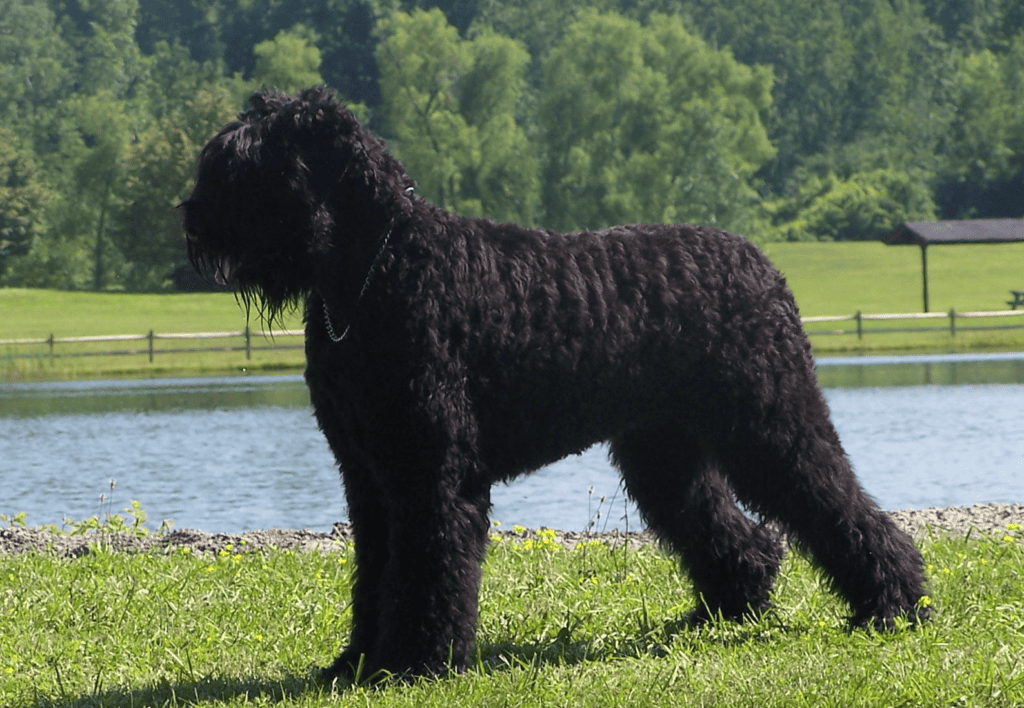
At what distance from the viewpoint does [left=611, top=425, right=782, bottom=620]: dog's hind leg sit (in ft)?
16.4

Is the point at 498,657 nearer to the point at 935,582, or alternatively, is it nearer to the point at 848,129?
the point at 935,582

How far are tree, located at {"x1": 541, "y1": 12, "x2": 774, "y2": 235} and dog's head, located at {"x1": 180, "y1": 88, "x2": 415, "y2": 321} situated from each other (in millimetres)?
49443

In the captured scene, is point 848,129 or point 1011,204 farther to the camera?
point 848,129

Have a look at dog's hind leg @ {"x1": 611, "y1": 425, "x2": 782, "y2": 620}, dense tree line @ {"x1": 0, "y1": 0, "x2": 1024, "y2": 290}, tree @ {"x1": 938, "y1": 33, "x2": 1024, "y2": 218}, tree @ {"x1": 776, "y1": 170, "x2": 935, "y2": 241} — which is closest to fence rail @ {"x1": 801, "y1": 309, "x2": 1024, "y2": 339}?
dense tree line @ {"x1": 0, "y1": 0, "x2": 1024, "y2": 290}

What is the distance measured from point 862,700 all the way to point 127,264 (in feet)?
197

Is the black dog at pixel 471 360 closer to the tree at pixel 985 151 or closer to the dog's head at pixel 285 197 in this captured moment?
the dog's head at pixel 285 197

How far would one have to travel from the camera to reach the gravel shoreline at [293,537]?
7574mm

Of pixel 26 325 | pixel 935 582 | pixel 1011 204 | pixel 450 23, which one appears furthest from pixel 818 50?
pixel 935 582

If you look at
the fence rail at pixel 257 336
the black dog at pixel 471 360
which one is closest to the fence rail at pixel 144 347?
the fence rail at pixel 257 336

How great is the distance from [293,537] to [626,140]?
162 feet

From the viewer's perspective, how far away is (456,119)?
2274 inches

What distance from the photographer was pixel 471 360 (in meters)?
4.34

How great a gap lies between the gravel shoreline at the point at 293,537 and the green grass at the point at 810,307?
67.7 feet

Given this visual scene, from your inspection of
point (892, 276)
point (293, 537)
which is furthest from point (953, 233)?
point (293, 537)
